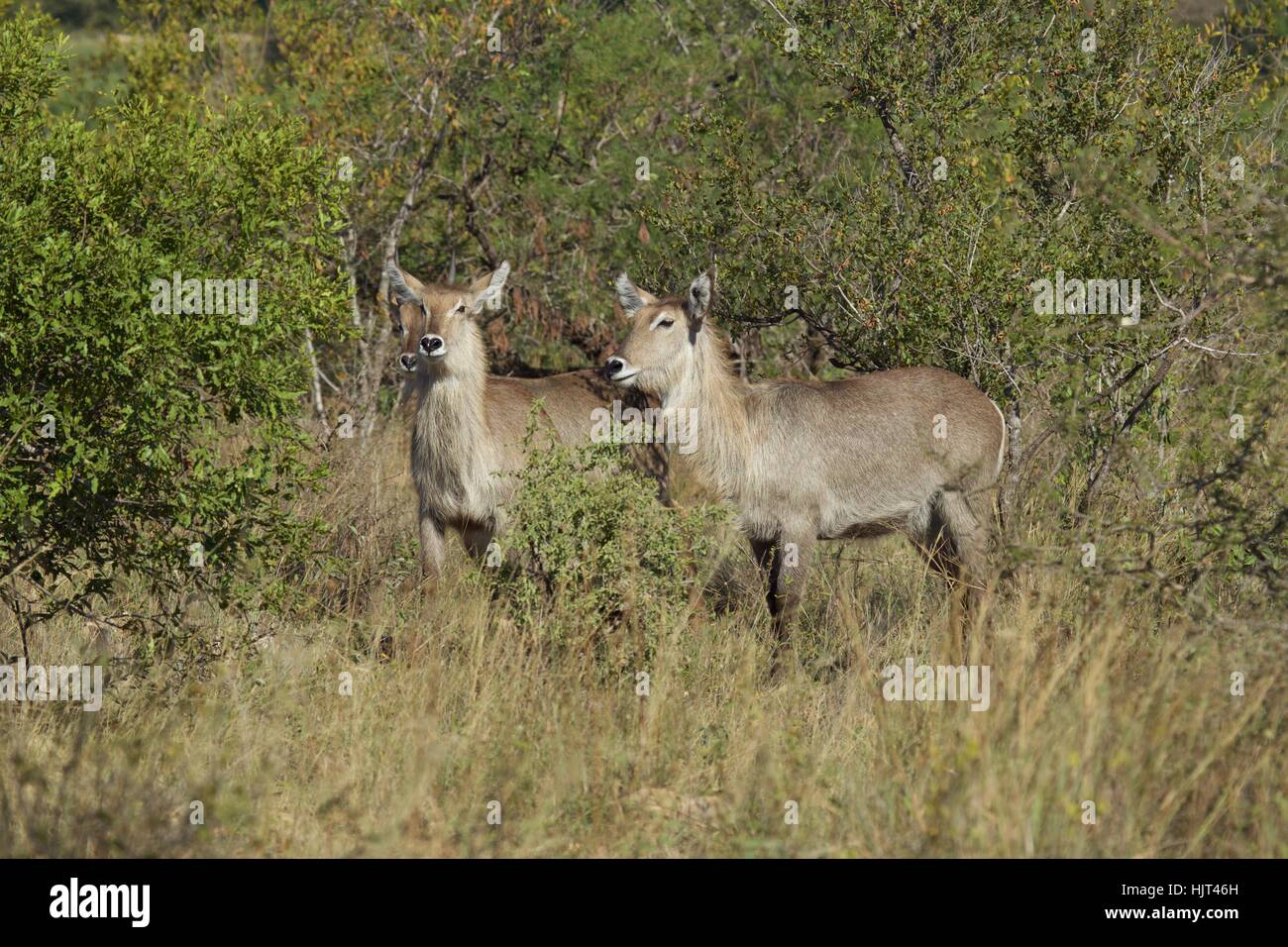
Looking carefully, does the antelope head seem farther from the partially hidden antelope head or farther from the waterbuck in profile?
the partially hidden antelope head

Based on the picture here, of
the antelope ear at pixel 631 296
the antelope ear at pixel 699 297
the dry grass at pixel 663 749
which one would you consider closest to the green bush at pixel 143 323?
the dry grass at pixel 663 749

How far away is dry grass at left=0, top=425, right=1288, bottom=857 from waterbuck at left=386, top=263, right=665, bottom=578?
0.91 metres

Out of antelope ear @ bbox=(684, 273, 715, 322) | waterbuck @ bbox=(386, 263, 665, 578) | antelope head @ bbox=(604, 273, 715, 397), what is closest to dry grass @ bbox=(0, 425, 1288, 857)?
waterbuck @ bbox=(386, 263, 665, 578)

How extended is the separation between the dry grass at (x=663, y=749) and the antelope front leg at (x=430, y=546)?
2.27 feet

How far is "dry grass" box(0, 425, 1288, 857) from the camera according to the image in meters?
4.66

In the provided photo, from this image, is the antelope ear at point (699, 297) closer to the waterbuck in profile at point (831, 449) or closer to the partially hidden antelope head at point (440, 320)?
the waterbuck in profile at point (831, 449)

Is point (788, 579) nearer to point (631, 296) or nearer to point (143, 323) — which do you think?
point (631, 296)

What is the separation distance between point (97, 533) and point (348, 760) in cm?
172

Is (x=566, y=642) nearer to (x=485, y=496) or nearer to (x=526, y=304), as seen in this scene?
(x=485, y=496)

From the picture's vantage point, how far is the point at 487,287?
8383 mm

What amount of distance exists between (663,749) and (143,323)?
2759 mm
